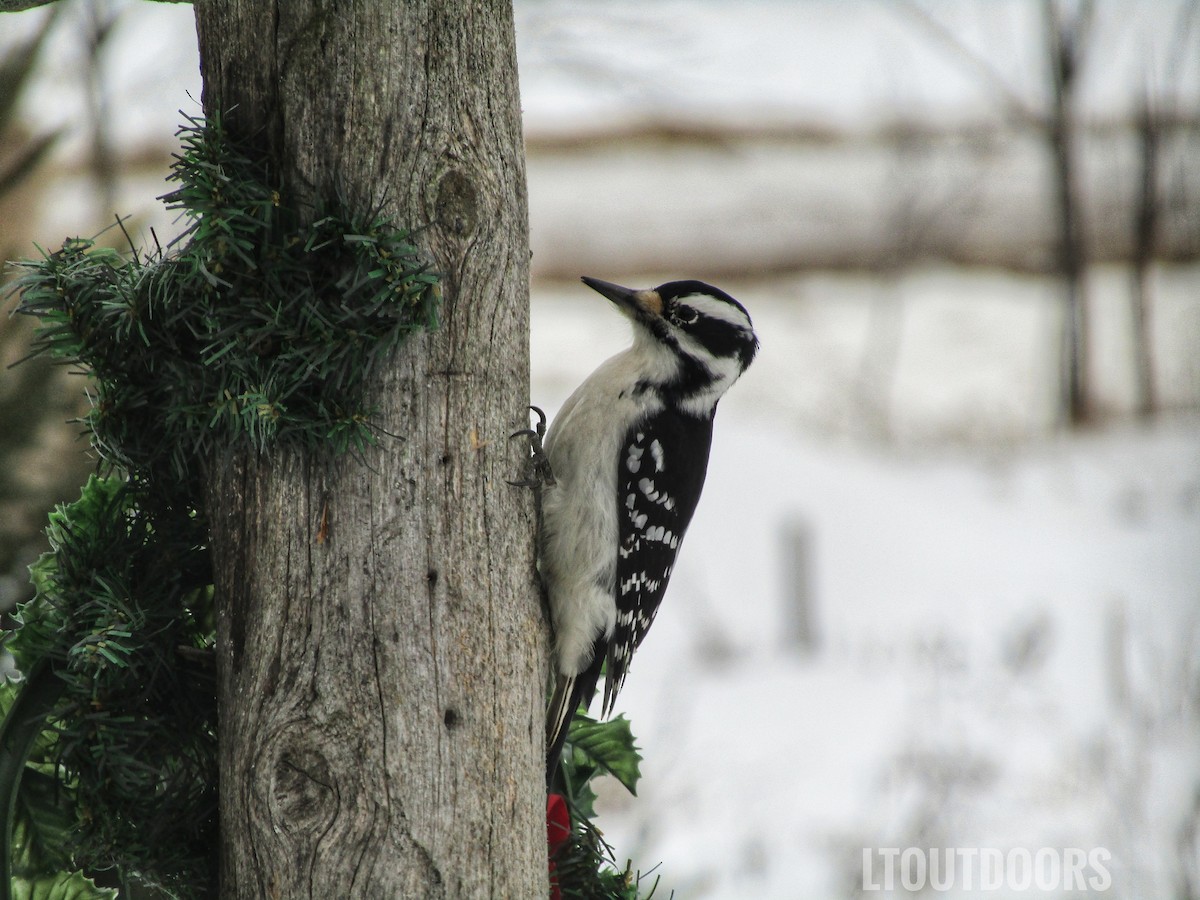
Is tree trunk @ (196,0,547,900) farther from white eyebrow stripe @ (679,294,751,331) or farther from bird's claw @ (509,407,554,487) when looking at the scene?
white eyebrow stripe @ (679,294,751,331)

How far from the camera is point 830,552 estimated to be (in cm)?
823

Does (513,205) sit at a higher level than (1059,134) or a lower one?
lower

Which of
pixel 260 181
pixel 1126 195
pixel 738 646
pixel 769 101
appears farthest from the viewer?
pixel 769 101

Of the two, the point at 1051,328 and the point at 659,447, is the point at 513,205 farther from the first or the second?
the point at 1051,328

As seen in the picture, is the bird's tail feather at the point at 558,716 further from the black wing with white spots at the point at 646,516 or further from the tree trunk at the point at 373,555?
the tree trunk at the point at 373,555

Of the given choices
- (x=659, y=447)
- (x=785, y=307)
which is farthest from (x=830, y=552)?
(x=659, y=447)

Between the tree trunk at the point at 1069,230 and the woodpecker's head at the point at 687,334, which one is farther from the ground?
the tree trunk at the point at 1069,230

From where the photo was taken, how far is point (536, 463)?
2068mm

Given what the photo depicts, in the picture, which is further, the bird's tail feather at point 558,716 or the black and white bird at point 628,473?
the black and white bird at point 628,473

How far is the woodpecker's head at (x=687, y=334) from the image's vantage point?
2.48 metres

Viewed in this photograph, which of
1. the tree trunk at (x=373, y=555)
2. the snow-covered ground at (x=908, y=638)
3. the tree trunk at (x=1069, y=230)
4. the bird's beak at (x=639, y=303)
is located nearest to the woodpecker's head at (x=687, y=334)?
the bird's beak at (x=639, y=303)

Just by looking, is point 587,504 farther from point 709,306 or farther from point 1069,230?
point 1069,230

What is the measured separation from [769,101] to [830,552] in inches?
205

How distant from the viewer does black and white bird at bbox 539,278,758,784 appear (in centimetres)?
216
